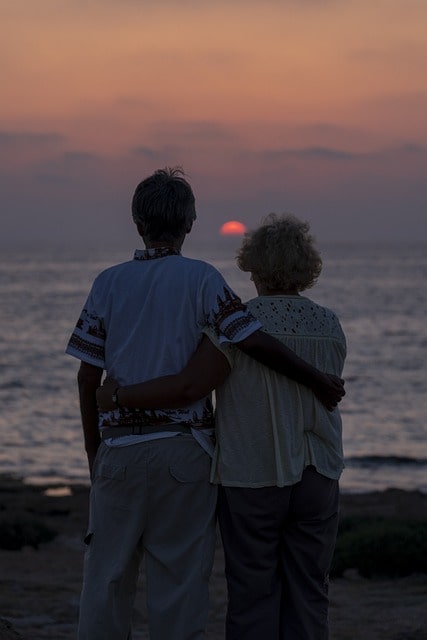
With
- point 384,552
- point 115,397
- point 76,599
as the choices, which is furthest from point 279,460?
point 384,552

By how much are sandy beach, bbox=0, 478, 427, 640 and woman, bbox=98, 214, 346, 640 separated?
57.0 inches

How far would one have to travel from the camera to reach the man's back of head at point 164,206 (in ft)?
12.8

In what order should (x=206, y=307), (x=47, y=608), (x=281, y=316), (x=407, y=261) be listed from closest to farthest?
(x=206, y=307) → (x=281, y=316) → (x=47, y=608) → (x=407, y=261)

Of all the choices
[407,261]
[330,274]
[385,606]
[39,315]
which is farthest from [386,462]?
[407,261]

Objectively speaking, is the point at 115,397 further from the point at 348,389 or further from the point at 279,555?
the point at 348,389

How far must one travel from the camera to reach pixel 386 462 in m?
21.0

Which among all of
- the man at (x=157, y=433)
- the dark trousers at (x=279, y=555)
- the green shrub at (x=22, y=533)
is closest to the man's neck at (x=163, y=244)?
the man at (x=157, y=433)

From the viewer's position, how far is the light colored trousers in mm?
3875

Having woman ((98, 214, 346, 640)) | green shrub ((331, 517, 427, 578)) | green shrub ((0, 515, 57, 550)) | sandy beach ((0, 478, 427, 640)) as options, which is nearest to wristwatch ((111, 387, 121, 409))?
woman ((98, 214, 346, 640))

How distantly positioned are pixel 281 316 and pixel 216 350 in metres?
0.40

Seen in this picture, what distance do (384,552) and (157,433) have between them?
631 cm

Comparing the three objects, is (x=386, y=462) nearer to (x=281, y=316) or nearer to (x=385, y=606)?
(x=385, y=606)

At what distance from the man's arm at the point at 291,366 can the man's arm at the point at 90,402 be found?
56 cm

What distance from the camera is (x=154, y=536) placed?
3932 millimetres
